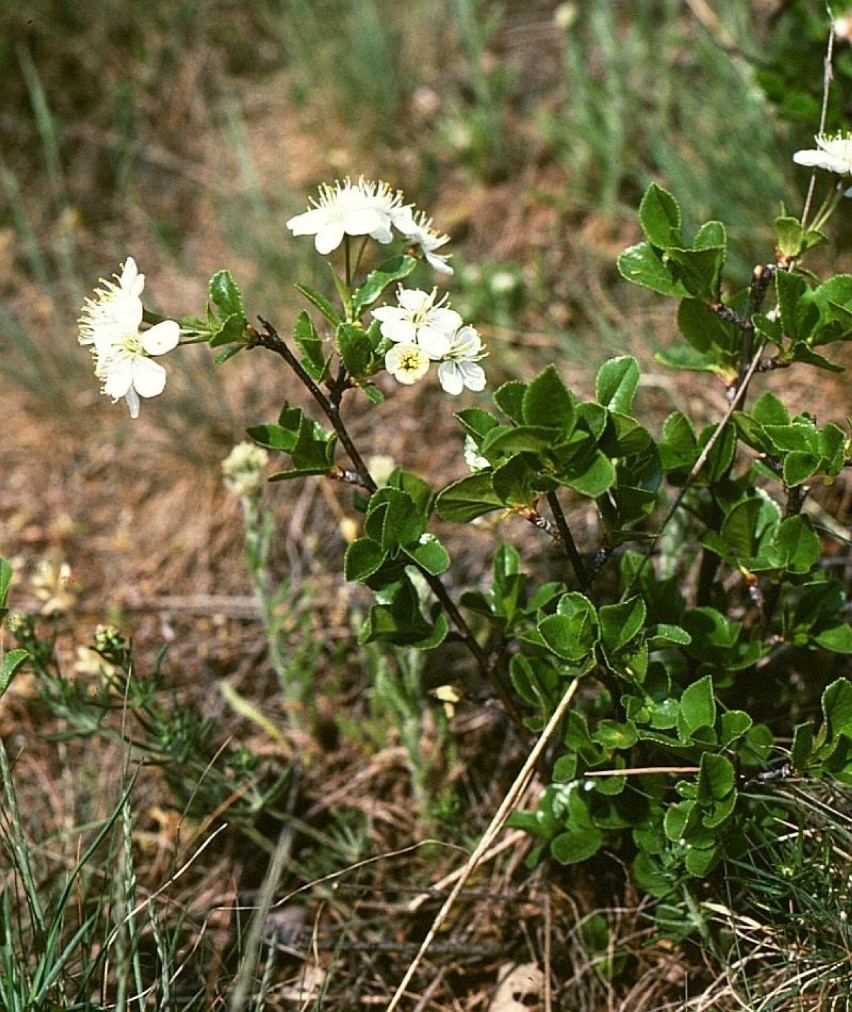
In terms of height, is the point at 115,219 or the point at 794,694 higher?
the point at 115,219

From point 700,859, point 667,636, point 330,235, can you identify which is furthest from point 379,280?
point 700,859

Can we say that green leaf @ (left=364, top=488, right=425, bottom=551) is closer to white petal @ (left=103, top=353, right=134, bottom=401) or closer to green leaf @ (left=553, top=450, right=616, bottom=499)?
green leaf @ (left=553, top=450, right=616, bottom=499)

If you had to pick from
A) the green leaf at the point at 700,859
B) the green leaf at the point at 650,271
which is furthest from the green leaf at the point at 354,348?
the green leaf at the point at 700,859

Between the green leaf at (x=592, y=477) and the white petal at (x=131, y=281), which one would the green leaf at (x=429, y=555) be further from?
the white petal at (x=131, y=281)

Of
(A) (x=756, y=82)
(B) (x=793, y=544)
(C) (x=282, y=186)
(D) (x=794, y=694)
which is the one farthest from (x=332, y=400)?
(C) (x=282, y=186)

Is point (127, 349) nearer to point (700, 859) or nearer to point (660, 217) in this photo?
point (660, 217)

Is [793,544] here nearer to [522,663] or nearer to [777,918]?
[522,663]

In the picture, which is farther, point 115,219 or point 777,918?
point 115,219
